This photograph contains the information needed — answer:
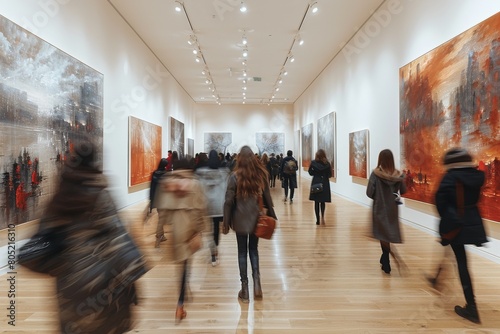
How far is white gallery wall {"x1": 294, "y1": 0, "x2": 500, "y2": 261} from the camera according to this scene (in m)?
7.14

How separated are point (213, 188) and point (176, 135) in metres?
14.7

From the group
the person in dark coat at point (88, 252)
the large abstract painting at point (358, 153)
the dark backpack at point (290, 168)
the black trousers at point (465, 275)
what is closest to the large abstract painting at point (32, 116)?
the person in dark coat at point (88, 252)

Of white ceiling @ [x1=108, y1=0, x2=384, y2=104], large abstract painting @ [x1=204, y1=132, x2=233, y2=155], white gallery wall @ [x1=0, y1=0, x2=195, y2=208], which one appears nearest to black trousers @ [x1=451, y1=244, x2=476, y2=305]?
white gallery wall @ [x1=0, y1=0, x2=195, y2=208]

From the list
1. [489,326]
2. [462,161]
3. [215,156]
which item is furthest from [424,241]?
[215,156]

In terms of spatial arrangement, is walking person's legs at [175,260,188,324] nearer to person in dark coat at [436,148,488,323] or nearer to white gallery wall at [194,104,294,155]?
person in dark coat at [436,148,488,323]

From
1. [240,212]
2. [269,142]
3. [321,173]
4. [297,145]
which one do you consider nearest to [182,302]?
[240,212]

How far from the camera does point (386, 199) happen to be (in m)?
4.98

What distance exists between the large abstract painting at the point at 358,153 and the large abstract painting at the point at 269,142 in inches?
639

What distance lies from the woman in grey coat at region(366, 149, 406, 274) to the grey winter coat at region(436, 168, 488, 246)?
4.10 ft

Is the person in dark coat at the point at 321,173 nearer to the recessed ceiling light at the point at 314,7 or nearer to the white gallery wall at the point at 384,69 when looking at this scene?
the white gallery wall at the point at 384,69

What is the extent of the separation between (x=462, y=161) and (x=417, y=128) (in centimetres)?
511

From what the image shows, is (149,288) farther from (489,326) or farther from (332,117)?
(332,117)

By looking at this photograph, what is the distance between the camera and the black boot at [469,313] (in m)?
3.65

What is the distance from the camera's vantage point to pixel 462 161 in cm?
357
